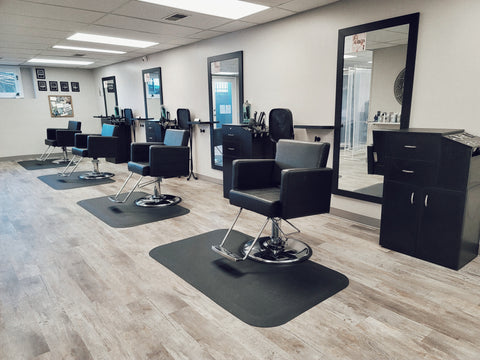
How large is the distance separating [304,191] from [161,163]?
7.08 feet

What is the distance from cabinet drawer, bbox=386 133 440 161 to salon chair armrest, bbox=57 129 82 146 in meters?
6.38

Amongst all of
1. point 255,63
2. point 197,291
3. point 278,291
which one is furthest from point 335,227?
point 255,63

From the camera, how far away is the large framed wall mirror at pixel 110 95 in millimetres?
8234

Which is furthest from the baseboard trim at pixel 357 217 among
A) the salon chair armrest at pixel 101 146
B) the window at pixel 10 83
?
the window at pixel 10 83

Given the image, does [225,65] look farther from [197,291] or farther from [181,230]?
[197,291]

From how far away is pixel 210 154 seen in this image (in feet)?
18.6

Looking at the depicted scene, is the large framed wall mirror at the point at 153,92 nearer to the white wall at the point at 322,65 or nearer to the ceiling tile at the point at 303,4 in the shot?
the white wall at the point at 322,65

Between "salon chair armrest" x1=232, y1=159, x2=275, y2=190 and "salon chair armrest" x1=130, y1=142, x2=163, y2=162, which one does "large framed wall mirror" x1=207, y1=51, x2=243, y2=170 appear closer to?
"salon chair armrest" x1=130, y1=142, x2=163, y2=162

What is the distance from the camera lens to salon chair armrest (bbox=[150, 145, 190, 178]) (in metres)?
3.97

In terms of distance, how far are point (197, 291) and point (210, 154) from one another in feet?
12.0

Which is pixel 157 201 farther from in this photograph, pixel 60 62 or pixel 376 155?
pixel 60 62

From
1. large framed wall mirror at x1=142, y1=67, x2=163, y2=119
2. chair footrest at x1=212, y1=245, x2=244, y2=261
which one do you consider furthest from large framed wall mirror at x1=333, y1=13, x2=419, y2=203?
large framed wall mirror at x1=142, y1=67, x2=163, y2=119

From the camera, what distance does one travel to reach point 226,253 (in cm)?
265

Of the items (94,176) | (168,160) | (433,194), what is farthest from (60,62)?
(433,194)
